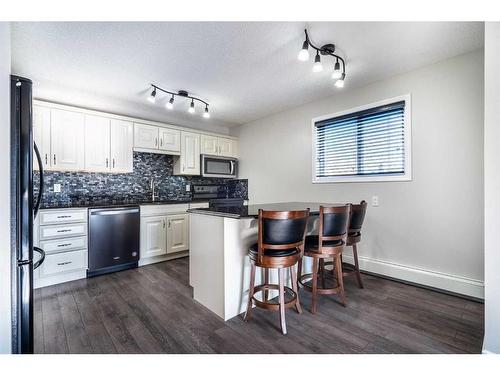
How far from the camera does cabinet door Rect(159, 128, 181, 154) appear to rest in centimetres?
382

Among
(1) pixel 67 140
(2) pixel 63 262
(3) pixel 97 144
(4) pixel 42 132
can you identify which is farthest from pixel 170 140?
(2) pixel 63 262

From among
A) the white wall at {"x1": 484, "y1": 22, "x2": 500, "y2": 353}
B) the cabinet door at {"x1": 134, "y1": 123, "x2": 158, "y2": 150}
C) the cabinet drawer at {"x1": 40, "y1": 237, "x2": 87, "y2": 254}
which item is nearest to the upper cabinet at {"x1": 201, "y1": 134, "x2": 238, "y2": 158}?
the cabinet door at {"x1": 134, "y1": 123, "x2": 158, "y2": 150}

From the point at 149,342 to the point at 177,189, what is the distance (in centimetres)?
289

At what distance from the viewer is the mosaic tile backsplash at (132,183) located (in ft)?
10.4

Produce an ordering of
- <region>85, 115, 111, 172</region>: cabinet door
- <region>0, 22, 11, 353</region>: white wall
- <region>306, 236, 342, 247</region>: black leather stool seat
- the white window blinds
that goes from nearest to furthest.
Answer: <region>0, 22, 11, 353</region>: white wall
<region>306, 236, 342, 247</region>: black leather stool seat
the white window blinds
<region>85, 115, 111, 172</region>: cabinet door

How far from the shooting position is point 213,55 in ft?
7.46

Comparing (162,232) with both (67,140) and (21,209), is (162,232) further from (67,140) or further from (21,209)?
(21,209)

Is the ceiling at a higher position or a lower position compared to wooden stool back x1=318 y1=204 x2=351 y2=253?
higher

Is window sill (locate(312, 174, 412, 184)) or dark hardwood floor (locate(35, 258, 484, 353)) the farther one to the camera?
window sill (locate(312, 174, 412, 184))

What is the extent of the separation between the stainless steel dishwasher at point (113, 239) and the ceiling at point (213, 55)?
62.2 inches

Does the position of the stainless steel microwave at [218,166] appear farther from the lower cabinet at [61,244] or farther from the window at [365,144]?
the lower cabinet at [61,244]

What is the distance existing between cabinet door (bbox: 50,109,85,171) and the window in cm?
316

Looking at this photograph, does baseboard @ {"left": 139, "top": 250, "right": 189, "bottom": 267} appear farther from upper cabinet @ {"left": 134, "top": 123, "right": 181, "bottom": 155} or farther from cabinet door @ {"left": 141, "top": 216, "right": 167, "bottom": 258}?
upper cabinet @ {"left": 134, "top": 123, "right": 181, "bottom": 155}

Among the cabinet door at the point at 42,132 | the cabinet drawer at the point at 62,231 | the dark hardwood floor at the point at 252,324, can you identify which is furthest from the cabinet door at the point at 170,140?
the dark hardwood floor at the point at 252,324
